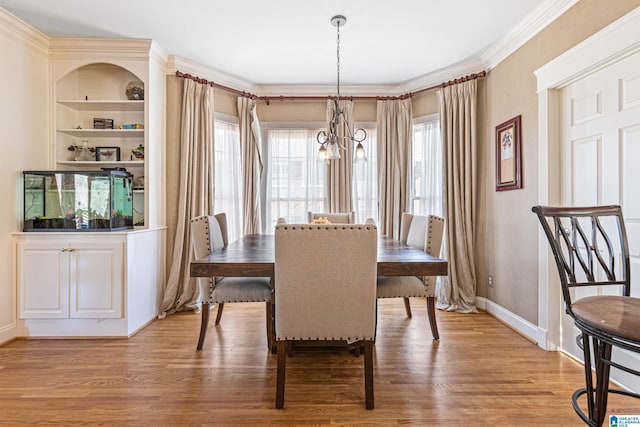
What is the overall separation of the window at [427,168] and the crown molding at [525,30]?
803 millimetres

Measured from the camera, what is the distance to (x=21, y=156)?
2.76 m

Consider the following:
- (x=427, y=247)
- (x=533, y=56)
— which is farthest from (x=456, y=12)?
(x=427, y=247)

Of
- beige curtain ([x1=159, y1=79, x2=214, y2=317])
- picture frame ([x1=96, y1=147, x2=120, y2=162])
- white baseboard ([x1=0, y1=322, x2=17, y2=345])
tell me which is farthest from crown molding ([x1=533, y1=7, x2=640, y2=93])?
white baseboard ([x1=0, y1=322, x2=17, y2=345])

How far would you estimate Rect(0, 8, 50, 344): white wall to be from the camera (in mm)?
2604

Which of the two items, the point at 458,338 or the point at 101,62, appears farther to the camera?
the point at 101,62

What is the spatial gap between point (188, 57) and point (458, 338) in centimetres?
371

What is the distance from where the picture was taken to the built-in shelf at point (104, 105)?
3127mm

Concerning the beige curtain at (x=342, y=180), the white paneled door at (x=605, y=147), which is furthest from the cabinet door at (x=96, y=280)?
the white paneled door at (x=605, y=147)

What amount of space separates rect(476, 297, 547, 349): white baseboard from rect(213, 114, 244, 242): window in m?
2.82

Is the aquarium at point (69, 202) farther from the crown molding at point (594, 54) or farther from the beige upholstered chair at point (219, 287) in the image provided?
the crown molding at point (594, 54)

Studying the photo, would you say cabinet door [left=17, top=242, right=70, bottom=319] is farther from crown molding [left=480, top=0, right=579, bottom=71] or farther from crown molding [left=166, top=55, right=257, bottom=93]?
crown molding [left=480, top=0, right=579, bottom=71]

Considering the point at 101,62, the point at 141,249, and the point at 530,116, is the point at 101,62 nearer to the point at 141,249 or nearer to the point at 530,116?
the point at 141,249

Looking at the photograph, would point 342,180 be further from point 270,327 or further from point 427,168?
point 270,327

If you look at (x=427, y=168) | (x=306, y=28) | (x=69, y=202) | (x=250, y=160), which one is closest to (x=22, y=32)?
(x=69, y=202)
